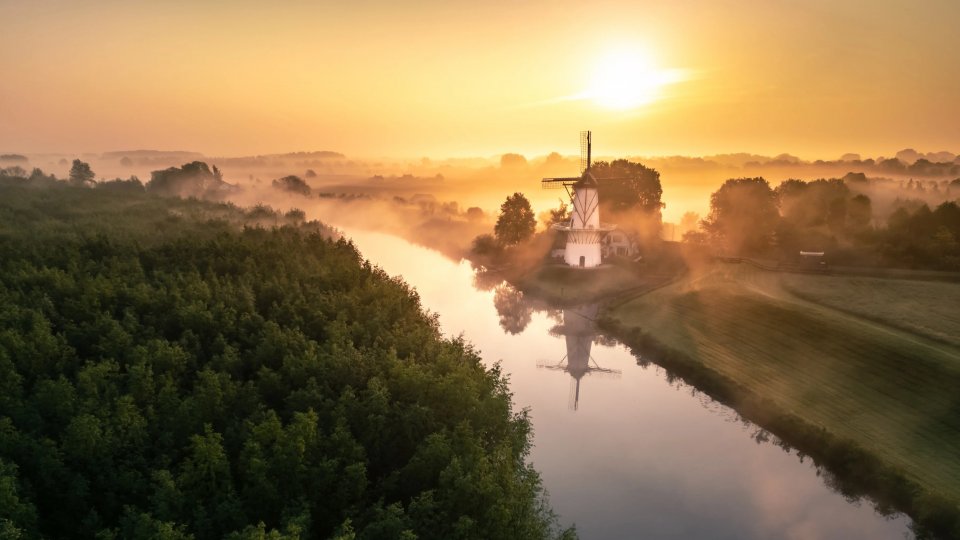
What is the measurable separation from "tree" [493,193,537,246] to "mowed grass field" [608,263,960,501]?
3459 centimetres

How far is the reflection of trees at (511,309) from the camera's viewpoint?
6794 cm

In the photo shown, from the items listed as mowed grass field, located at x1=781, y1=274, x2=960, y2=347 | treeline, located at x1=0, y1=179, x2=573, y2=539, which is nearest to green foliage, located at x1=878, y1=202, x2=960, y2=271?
mowed grass field, located at x1=781, y1=274, x2=960, y2=347

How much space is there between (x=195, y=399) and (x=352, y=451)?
7778 mm

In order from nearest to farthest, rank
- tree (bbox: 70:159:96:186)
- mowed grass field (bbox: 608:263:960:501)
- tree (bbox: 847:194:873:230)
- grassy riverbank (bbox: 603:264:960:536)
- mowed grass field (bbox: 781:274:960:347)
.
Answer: grassy riverbank (bbox: 603:264:960:536) < mowed grass field (bbox: 608:263:960:501) < mowed grass field (bbox: 781:274:960:347) < tree (bbox: 847:194:873:230) < tree (bbox: 70:159:96:186)

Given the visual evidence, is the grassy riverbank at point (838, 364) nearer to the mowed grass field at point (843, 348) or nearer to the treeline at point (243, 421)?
the mowed grass field at point (843, 348)

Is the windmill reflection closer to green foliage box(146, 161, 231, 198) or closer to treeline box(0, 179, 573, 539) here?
treeline box(0, 179, 573, 539)

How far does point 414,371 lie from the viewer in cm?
2589

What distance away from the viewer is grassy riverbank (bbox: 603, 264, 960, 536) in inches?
1248

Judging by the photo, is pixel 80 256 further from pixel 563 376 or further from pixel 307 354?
pixel 563 376

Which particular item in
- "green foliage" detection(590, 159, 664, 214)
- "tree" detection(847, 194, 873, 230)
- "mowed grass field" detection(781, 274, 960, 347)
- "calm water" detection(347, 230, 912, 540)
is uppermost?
"green foliage" detection(590, 159, 664, 214)

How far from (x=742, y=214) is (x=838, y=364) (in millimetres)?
62761

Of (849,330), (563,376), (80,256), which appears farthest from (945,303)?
(80,256)

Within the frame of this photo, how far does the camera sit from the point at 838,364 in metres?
44.7

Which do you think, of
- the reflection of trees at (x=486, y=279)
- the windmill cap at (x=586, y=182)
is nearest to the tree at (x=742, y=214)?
the windmill cap at (x=586, y=182)
